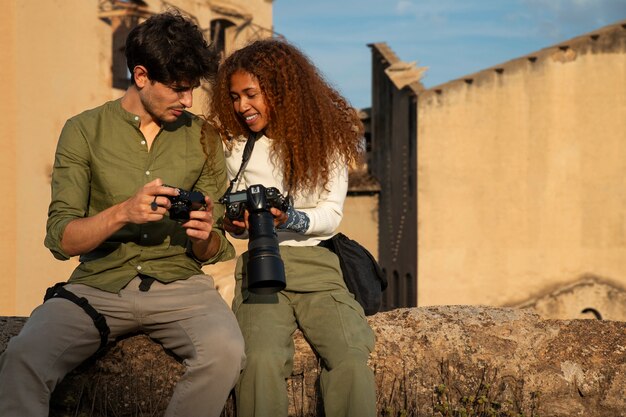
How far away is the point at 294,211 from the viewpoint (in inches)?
152

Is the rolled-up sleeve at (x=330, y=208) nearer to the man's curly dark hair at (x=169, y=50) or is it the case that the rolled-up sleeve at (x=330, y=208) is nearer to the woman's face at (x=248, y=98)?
the woman's face at (x=248, y=98)

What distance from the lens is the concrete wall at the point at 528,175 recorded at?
17.9 meters

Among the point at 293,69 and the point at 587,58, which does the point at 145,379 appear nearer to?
the point at 293,69

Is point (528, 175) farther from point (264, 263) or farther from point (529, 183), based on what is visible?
point (264, 263)

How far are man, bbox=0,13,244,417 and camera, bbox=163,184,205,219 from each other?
0.04 ft

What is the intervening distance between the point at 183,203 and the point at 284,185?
85 cm

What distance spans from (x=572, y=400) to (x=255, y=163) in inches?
66.0

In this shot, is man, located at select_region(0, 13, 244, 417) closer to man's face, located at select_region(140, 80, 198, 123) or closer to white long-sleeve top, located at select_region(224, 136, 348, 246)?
man's face, located at select_region(140, 80, 198, 123)

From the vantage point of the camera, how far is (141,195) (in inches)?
131

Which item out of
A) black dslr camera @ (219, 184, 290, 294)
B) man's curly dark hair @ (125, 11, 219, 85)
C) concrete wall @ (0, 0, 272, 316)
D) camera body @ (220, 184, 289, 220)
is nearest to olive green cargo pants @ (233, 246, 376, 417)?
black dslr camera @ (219, 184, 290, 294)

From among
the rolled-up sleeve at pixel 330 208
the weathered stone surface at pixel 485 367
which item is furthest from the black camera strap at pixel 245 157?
the weathered stone surface at pixel 485 367

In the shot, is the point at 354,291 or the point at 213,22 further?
the point at 213,22

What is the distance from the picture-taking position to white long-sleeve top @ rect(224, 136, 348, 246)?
4.11 m

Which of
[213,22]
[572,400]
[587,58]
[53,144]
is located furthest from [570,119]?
[572,400]
